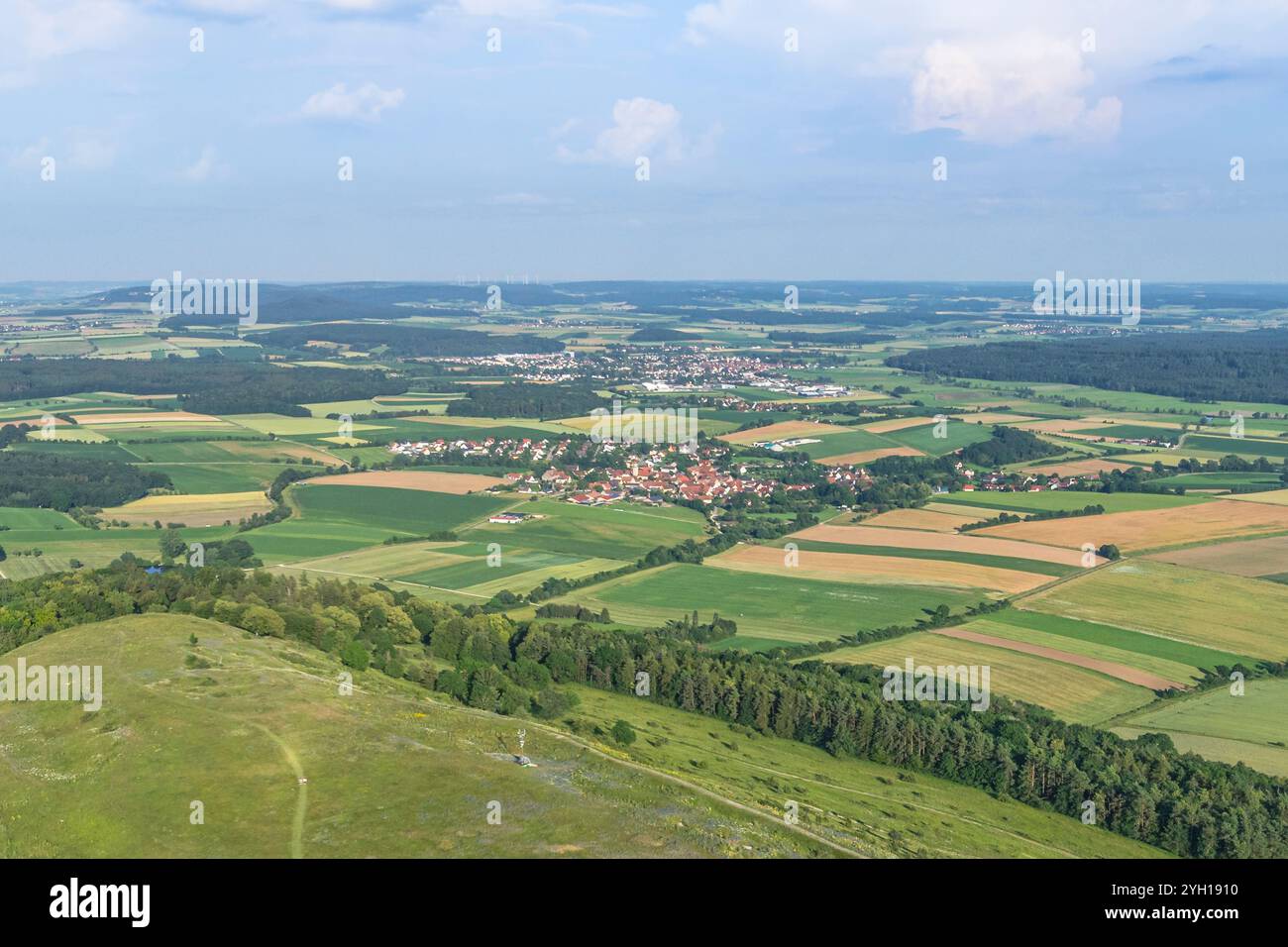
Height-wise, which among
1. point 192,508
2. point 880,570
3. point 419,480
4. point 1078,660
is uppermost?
point 419,480

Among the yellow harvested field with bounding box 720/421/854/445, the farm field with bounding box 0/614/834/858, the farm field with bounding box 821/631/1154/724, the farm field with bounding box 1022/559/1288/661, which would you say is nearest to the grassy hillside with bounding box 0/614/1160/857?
the farm field with bounding box 0/614/834/858

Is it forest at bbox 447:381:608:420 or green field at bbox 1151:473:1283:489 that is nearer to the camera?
green field at bbox 1151:473:1283:489

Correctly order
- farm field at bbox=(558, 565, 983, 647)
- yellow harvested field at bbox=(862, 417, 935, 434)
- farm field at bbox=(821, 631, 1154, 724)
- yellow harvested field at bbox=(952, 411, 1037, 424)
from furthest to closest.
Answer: yellow harvested field at bbox=(952, 411, 1037, 424) → yellow harvested field at bbox=(862, 417, 935, 434) → farm field at bbox=(558, 565, 983, 647) → farm field at bbox=(821, 631, 1154, 724)

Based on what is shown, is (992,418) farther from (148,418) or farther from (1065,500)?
(148,418)

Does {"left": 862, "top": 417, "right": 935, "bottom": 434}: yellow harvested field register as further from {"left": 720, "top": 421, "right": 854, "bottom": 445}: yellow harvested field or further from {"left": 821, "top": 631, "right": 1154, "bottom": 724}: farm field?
{"left": 821, "top": 631, "right": 1154, "bottom": 724}: farm field

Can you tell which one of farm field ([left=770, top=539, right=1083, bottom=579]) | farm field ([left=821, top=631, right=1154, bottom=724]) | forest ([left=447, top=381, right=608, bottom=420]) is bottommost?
farm field ([left=821, top=631, right=1154, bottom=724])

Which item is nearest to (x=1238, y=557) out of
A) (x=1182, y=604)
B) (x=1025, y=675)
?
(x=1182, y=604)
